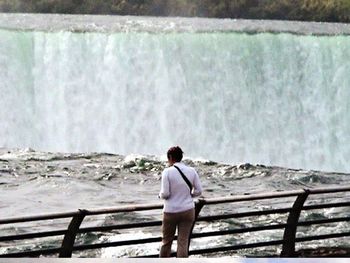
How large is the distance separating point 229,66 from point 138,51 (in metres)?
2.56

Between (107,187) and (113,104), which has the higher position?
(113,104)

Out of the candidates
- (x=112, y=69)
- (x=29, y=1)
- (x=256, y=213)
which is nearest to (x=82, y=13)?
(x=29, y=1)

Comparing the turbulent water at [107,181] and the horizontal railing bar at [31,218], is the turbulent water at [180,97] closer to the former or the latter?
the turbulent water at [107,181]

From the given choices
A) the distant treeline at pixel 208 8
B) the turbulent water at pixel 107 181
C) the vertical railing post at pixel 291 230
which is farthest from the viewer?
the distant treeline at pixel 208 8

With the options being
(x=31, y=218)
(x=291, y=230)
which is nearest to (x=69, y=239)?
(x=31, y=218)

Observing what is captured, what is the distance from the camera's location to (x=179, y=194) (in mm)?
11438

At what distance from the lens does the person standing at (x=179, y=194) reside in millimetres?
11391

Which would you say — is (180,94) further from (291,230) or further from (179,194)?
(179,194)

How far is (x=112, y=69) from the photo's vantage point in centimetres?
3059

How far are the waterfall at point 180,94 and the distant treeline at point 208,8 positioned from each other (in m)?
29.2

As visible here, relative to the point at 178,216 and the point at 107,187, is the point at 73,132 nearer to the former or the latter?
the point at 107,187

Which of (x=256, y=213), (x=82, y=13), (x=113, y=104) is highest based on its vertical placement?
(x=82, y=13)

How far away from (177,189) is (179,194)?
0.07 m

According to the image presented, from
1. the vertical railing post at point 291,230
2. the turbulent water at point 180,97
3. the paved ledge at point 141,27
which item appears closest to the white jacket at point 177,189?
the vertical railing post at point 291,230
